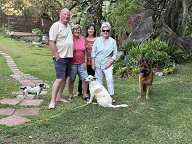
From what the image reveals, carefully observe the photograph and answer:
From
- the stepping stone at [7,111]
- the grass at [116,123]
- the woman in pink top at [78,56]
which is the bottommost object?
the grass at [116,123]

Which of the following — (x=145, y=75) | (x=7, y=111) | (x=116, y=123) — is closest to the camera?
(x=116, y=123)

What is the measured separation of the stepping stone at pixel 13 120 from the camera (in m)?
4.41

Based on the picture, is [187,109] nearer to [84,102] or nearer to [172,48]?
[84,102]

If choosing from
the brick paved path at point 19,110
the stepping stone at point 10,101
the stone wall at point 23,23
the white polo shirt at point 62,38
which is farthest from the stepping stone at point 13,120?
the stone wall at point 23,23

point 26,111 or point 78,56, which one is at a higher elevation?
point 78,56

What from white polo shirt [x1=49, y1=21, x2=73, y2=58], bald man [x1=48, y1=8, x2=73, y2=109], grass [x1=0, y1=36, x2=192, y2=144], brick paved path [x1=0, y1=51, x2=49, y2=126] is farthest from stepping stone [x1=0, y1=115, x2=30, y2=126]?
white polo shirt [x1=49, y1=21, x2=73, y2=58]

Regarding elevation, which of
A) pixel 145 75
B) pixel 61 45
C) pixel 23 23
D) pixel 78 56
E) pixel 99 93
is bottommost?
pixel 99 93

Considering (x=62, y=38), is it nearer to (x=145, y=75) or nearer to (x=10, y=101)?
(x=10, y=101)

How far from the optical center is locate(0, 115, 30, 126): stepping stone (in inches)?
174

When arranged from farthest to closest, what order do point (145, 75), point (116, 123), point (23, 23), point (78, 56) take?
1. point (23, 23)
2. point (145, 75)
3. point (78, 56)
4. point (116, 123)

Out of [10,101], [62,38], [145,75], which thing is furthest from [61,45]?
[145,75]

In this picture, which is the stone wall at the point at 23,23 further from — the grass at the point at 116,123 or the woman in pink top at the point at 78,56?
the woman in pink top at the point at 78,56

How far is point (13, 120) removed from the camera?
14.9ft

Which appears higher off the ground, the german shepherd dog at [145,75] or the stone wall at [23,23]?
the stone wall at [23,23]
